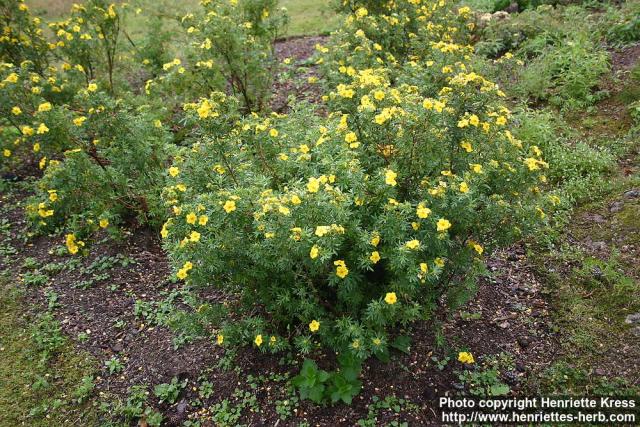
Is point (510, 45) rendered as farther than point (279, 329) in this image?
Yes

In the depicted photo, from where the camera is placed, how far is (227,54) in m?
4.72

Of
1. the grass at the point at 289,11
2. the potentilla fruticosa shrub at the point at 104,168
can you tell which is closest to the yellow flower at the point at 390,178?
the potentilla fruticosa shrub at the point at 104,168

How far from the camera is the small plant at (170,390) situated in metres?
2.97

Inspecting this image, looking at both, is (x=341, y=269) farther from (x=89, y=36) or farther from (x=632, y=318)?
(x=89, y=36)

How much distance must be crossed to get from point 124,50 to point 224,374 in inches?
180

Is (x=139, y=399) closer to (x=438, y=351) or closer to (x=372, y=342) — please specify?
(x=372, y=342)

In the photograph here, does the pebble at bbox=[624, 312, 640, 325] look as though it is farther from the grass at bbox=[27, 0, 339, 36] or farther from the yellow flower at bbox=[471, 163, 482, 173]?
the grass at bbox=[27, 0, 339, 36]

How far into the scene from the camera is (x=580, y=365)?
9.25ft

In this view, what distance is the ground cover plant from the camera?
2.60 meters

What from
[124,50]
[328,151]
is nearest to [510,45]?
[328,151]

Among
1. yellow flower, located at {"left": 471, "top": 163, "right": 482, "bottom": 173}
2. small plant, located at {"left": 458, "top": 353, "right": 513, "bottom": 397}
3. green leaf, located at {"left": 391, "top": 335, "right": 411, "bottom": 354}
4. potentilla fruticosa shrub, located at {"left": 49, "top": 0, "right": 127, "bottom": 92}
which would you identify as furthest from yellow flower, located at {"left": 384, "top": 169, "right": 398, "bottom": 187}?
potentilla fruticosa shrub, located at {"left": 49, "top": 0, "right": 127, "bottom": 92}

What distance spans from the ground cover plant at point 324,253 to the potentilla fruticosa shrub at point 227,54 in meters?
0.04

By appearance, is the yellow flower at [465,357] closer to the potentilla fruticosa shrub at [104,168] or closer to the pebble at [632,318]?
the pebble at [632,318]

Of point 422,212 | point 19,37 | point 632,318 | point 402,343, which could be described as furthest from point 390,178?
point 19,37
